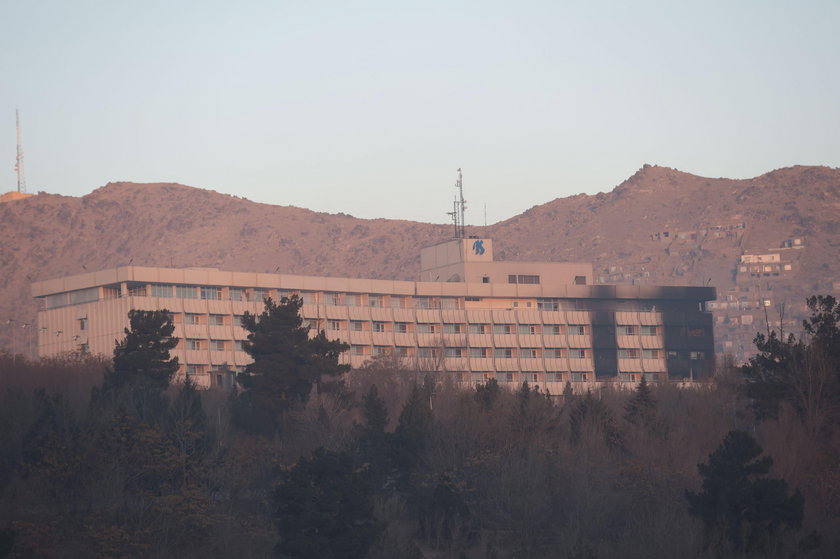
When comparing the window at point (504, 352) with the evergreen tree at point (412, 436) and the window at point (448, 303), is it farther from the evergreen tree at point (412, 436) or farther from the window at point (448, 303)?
the evergreen tree at point (412, 436)

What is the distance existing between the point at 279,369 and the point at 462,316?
204ft

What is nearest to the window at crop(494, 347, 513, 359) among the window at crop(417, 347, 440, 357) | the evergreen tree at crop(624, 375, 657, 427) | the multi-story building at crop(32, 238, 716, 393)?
the multi-story building at crop(32, 238, 716, 393)

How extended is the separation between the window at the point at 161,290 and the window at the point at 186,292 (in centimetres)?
73

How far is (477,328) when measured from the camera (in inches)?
5773

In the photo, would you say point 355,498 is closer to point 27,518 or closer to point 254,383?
point 27,518

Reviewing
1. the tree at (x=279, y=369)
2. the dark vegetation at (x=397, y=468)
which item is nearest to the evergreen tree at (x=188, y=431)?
the dark vegetation at (x=397, y=468)

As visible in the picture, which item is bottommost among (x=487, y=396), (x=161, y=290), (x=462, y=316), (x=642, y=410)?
(x=642, y=410)

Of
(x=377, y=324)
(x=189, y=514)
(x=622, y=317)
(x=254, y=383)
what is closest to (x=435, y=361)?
(x=377, y=324)

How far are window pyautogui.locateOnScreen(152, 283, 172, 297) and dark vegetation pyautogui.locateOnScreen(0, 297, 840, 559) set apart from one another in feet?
126

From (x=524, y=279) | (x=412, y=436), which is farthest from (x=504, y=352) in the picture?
(x=412, y=436)

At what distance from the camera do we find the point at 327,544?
5331 cm

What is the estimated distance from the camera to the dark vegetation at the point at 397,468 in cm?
5741

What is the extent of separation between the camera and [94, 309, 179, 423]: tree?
82438 mm

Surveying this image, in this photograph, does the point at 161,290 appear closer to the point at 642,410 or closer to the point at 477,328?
the point at 477,328
